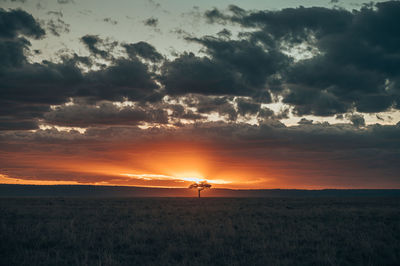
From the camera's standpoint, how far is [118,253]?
49.9ft

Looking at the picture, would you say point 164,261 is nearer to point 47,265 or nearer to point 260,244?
point 47,265

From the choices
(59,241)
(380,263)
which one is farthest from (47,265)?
(380,263)

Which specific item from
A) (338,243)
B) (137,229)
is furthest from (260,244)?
(137,229)

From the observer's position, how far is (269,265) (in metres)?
12.8

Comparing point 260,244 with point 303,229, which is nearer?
point 260,244

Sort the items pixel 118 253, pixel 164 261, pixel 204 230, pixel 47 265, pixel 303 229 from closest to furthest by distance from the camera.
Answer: pixel 47 265 → pixel 164 261 → pixel 118 253 → pixel 204 230 → pixel 303 229

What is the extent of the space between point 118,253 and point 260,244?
631 centimetres

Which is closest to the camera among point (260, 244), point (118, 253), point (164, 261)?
point (164, 261)

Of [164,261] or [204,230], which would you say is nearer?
[164,261]

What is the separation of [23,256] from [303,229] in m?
15.5

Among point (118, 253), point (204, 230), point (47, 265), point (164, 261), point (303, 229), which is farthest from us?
point (303, 229)

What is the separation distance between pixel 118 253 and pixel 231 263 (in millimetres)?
4939

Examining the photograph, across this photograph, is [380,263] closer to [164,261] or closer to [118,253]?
[164,261]

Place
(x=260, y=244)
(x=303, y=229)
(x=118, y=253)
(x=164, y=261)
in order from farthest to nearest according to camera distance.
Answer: (x=303, y=229) → (x=260, y=244) → (x=118, y=253) → (x=164, y=261)
